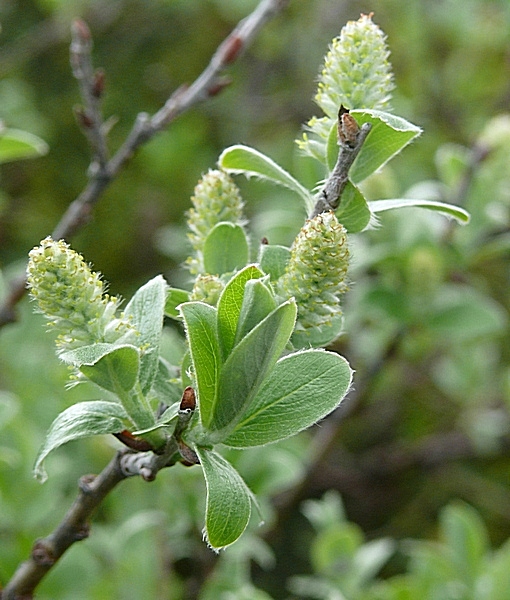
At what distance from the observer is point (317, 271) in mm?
614

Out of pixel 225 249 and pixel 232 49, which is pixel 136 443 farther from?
pixel 232 49

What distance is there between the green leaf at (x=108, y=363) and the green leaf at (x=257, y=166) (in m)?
0.21

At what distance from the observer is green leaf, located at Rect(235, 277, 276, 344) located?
1.95 feet

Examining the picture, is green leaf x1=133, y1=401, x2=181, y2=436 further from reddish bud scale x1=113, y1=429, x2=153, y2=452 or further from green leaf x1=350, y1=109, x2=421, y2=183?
green leaf x1=350, y1=109, x2=421, y2=183

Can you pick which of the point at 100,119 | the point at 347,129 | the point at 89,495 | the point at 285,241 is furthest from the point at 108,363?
the point at 285,241

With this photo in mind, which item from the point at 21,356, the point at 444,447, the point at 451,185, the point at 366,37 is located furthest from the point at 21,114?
the point at 366,37

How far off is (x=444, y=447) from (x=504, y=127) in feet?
3.32

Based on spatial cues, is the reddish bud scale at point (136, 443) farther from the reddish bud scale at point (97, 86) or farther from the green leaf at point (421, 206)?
the reddish bud scale at point (97, 86)

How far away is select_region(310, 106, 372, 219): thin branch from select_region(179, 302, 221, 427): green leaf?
133mm

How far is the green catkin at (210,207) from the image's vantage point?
75 cm

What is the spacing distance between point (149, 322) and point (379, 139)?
0.25 meters

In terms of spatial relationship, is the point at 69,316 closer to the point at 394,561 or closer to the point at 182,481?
the point at 182,481

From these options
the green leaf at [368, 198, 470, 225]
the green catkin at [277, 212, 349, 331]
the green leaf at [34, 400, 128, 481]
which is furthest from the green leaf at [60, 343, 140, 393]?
the green leaf at [368, 198, 470, 225]

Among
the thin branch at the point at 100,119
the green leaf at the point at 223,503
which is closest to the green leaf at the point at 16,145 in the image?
the thin branch at the point at 100,119
